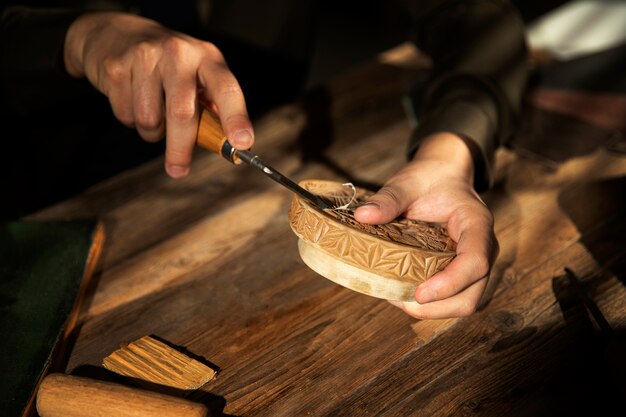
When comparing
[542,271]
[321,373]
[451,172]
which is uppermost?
[451,172]

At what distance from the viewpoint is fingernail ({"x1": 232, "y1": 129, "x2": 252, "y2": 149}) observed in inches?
51.3

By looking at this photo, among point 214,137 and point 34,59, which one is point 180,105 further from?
point 34,59

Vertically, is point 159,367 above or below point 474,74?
below

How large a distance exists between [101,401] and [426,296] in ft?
2.18

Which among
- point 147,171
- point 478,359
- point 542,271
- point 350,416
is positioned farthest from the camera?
point 147,171

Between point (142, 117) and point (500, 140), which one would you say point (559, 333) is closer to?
point (500, 140)

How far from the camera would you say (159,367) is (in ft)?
3.94

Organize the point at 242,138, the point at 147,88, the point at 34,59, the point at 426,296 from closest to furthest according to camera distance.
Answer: the point at 426,296 < the point at 242,138 < the point at 147,88 < the point at 34,59

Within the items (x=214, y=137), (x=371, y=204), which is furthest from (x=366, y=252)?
(x=214, y=137)

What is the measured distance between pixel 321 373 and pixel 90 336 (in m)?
0.55

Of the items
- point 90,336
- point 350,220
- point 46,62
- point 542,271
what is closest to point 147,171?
point 46,62

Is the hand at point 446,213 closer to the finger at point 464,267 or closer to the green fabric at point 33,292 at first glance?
the finger at point 464,267

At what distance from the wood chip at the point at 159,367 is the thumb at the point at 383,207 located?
456 millimetres

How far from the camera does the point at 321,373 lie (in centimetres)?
121
